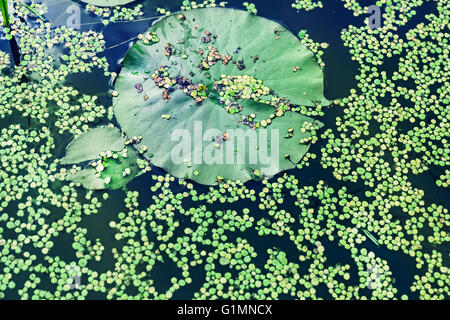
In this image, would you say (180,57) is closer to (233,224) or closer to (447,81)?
(233,224)

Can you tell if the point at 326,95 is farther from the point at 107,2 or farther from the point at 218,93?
the point at 107,2

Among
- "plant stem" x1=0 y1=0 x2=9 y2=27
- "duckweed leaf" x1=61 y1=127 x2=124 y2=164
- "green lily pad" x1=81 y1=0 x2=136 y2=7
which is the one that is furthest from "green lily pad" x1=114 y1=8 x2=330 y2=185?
"plant stem" x1=0 y1=0 x2=9 y2=27

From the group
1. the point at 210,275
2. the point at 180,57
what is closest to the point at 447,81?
the point at 180,57

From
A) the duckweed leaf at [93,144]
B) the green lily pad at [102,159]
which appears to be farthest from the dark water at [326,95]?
the duckweed leaf at [93,144]
